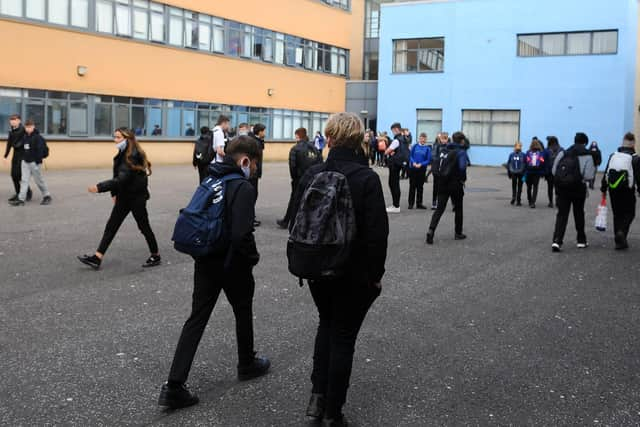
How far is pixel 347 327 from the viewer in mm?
4086

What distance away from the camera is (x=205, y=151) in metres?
13.1

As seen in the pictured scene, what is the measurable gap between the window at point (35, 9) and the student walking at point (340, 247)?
24394 millimetres

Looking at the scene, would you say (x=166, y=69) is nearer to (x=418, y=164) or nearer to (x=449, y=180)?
(x=418, y=164)

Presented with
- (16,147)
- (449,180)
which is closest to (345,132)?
(449,180)

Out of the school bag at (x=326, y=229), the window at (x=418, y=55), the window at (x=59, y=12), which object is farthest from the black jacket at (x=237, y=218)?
the window at (x=418, y=55)

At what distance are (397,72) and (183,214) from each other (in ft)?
125

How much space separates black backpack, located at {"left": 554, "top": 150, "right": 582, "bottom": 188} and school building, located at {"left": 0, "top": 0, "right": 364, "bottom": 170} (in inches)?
797

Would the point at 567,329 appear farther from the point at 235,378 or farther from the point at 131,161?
the point at 131,161

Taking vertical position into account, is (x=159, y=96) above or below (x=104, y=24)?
below

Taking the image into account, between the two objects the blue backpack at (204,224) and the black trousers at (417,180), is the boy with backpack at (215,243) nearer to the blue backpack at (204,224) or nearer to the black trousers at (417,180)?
the blue backpack at (204,224)

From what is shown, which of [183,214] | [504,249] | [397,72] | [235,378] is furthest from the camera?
[397,72]

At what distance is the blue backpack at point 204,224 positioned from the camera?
4.45 metres

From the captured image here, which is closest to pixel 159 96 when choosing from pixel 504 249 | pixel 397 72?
pixel 397 72

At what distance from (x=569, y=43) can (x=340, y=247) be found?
116 feet
